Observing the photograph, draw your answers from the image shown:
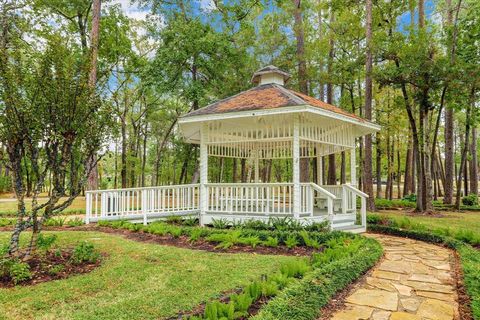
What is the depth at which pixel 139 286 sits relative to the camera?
147 inches

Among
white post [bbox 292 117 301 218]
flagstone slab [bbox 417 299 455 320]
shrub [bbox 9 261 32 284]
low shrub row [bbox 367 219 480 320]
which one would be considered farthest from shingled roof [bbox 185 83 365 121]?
shrub [bbox 9 261 32 284]

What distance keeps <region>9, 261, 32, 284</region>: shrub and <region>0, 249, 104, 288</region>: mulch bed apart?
48mm

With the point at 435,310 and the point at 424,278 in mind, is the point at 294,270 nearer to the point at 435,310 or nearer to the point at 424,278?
the point at 435,310

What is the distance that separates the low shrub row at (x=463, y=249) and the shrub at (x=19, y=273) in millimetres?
5116

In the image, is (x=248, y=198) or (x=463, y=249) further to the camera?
→ (x=248, y=198)

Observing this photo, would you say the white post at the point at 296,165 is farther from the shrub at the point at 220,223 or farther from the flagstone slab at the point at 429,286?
the flagstone slab at the point at 429,286

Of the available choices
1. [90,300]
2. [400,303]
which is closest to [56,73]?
[90,300]

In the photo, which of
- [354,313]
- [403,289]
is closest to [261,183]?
[403,289]

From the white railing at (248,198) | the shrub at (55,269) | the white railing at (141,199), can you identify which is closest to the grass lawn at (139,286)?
the shrub at (55,269)

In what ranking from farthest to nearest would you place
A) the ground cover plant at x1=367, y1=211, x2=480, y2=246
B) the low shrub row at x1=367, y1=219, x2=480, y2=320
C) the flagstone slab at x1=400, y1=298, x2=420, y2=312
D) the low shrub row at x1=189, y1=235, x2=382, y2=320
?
the ground cover plant at x1=367, y1=211, x2=480, y2=246 < the low shrub row at x1=367, y1=219, x2=480, y2=320 < the flagstone slab at x1=400, y1=298, x2=420, y2=312 < the low shrub row at x1=189, y1=235, x2=382, y2=320

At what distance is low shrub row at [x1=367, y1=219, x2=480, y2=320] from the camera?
353 cm

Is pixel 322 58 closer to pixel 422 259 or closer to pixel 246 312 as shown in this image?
pixel 422 259

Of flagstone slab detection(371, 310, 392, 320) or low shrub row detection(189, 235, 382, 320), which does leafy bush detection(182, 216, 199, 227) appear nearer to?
low shrub row detection(189, 235, 382, 320)

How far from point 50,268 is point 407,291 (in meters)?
4.77
